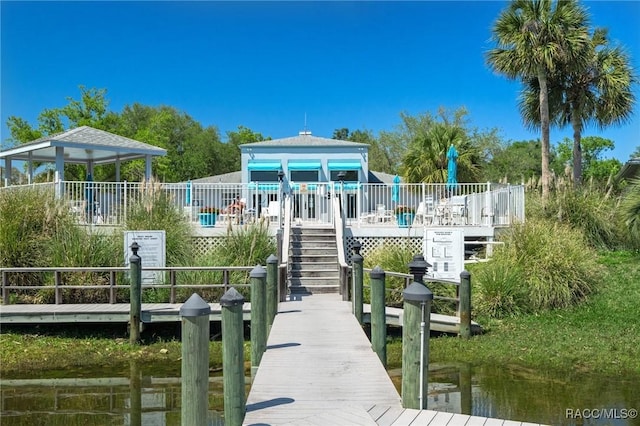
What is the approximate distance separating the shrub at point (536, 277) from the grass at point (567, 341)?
29cm

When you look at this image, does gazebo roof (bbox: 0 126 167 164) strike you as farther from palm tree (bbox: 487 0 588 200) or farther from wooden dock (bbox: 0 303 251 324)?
palm tree (bbox: 487 0 588 200)

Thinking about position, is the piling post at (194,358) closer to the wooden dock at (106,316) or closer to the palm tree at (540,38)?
the wooden dock at (106,316)

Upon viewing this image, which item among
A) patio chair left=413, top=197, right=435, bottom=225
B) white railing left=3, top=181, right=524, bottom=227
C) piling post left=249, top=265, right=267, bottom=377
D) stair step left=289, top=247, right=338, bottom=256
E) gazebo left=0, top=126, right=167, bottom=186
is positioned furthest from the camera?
gazebo left=0, top=126, right=167, bottom=186

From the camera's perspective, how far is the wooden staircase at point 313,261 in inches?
550

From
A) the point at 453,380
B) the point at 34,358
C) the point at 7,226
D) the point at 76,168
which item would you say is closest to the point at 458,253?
the point at 453,380

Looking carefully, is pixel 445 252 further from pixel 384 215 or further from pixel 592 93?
pixel 592 93

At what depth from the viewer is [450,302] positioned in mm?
13031

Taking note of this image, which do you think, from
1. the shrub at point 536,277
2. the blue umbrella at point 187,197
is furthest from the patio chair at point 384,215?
the blue umbrella at point 187,197

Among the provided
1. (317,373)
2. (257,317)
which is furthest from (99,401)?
(317,373)

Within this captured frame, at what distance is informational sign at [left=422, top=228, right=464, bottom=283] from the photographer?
12.9 m

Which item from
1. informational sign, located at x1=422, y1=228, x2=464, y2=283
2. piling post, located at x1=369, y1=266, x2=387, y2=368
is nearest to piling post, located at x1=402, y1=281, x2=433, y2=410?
piling post, located at x1=369, y1=266, x2=387, y2=368

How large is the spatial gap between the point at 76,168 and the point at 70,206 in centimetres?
2328

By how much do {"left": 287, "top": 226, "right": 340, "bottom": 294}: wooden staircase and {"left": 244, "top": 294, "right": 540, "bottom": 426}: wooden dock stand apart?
4.06m

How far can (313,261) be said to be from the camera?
14961 mm
